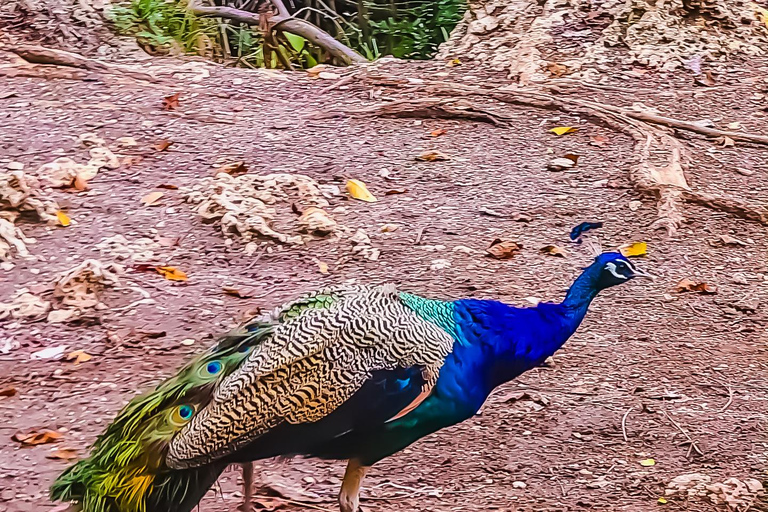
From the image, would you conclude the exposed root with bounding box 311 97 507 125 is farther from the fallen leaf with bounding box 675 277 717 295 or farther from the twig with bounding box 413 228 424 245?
the fallen leaf with bounding box 675 277 717 295

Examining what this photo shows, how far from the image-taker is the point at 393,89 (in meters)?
6.07

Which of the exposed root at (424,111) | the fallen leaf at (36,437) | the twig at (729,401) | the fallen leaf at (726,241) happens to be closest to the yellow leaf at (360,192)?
the exposed root at (424,111)

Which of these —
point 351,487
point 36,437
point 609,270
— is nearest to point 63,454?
point 36,437

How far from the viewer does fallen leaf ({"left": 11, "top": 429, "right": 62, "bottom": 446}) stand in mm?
3166

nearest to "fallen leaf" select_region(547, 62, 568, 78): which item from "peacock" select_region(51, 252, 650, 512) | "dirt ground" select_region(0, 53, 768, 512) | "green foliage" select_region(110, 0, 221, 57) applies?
"dirt ground" select_region(0, 53, 768, 512)

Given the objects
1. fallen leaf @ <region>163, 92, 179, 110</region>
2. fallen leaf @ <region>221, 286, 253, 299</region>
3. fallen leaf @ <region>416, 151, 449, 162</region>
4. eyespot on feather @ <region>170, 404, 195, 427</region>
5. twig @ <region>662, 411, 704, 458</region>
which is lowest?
fallen leaf @ <region>416, 151, 449, 162</region>

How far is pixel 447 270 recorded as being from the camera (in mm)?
4410

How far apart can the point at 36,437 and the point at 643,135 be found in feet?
12.1

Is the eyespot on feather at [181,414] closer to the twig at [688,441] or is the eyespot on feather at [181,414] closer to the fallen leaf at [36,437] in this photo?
the fallen leaf at [36,437]

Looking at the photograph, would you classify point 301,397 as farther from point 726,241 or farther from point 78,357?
point 726,241

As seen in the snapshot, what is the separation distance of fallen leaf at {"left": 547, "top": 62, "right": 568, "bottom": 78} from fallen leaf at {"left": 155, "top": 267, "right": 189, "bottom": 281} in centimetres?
311

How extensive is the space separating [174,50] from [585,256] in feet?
12.5

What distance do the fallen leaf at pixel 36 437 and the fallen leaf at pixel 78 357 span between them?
44cm

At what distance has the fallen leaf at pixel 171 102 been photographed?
5.69 m
